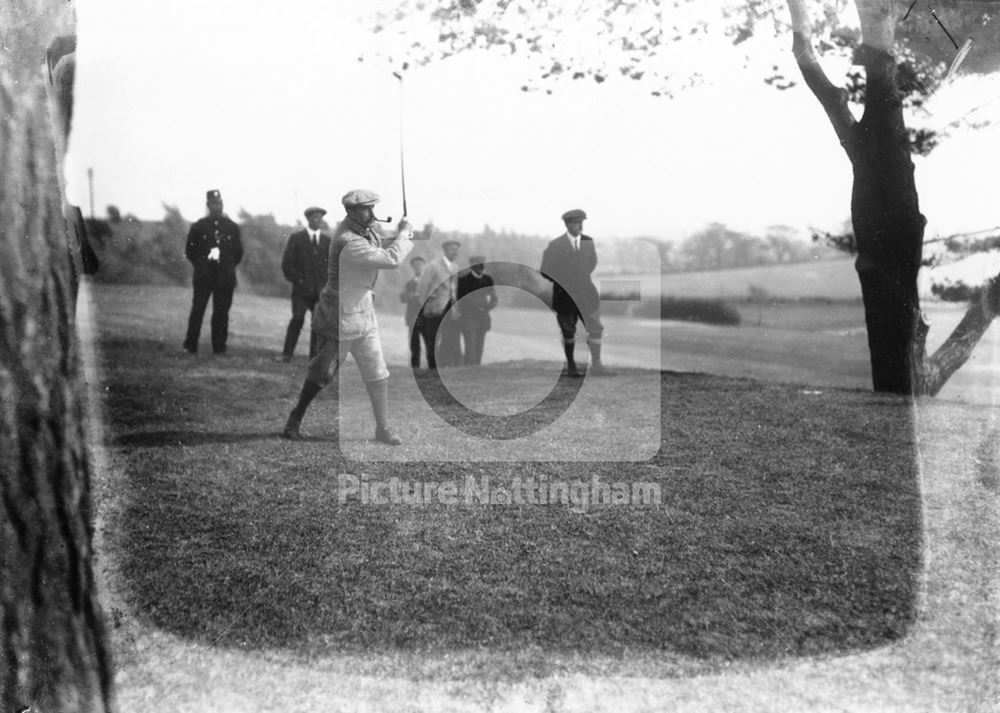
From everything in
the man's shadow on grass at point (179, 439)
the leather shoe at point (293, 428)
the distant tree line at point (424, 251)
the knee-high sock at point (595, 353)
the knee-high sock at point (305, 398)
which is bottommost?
the man's shadow on grass at point (179, 439)

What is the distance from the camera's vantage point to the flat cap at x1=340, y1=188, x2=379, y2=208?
7.77ft

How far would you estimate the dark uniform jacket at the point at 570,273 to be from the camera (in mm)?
2324

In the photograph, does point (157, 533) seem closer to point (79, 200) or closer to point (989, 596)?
point (79, 200)

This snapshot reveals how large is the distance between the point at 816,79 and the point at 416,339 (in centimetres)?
141

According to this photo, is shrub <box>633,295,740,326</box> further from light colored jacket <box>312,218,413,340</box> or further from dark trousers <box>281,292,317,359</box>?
dark trousers <box>281,292,317,359</box>

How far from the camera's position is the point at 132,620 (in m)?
2.42

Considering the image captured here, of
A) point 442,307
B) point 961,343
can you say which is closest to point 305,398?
point 442,307

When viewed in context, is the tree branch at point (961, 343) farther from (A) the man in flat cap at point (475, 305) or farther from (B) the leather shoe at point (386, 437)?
(B) the leather shoe at point (386, 437)

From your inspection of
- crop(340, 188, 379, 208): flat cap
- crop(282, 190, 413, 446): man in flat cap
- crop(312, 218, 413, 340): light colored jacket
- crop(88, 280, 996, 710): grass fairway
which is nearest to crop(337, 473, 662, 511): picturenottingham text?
crop(88, 280, 996, 710): grass fairway

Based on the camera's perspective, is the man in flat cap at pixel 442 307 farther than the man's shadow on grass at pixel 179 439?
No

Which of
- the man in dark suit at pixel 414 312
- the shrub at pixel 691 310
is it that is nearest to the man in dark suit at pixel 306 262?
the man in dark suit at pixel 414 312

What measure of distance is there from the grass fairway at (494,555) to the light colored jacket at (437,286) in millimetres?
254

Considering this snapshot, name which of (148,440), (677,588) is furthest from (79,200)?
(677,588)

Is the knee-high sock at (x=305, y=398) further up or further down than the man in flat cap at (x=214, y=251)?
further down
